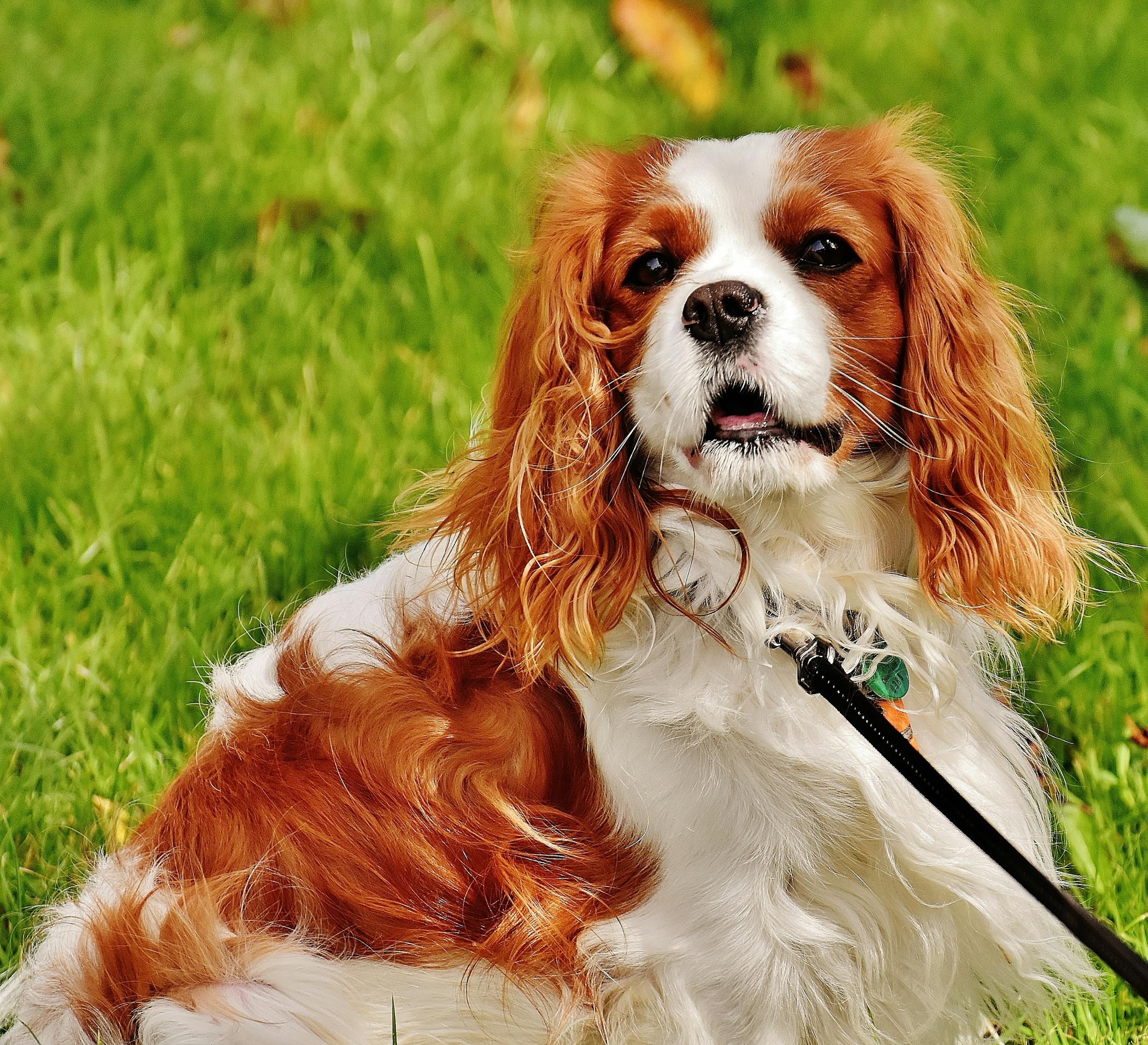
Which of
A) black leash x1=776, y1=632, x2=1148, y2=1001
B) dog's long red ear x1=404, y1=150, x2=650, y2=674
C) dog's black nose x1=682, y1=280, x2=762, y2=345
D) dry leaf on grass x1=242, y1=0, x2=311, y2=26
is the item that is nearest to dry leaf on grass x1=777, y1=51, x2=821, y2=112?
dry leaf on grass x1=242, y1=0, x2=311, y2=26

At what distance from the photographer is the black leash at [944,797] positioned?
6.15ft

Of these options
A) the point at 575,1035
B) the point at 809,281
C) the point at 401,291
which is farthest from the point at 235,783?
the point at 401,291

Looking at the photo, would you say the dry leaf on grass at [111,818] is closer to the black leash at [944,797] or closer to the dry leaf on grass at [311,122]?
the black leash at [944,797]

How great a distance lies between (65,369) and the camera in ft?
→ 14.3

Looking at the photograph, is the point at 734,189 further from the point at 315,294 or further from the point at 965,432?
the point at 315,294

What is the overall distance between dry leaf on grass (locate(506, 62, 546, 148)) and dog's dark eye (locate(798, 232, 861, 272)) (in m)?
3.05

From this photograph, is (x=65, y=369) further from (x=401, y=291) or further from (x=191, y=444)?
(x=401, y=291)

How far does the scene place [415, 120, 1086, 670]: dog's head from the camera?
239cm

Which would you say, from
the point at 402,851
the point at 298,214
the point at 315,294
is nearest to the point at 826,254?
the point at 402,851

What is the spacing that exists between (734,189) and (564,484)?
0.60m

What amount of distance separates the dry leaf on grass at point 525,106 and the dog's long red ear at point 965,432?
2978 millimetres

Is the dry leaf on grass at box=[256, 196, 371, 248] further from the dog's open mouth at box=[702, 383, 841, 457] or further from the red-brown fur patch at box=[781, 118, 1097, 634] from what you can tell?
the dog's open mouth at box=[702, 383, 841, 457]

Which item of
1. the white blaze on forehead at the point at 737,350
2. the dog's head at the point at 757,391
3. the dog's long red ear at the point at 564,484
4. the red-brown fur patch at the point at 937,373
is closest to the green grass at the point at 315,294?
the dog's long red ear at the point at 564,484

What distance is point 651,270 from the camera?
2541mm
